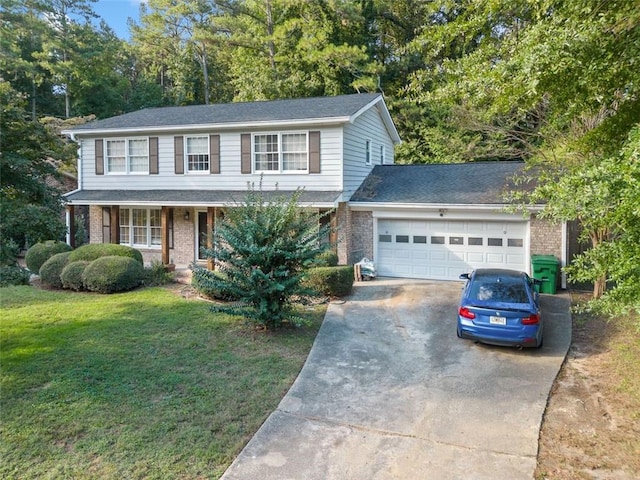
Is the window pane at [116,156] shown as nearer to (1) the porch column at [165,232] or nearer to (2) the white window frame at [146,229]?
(2) the white window frame at [146,229]

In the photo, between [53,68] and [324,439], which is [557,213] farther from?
[53,68]

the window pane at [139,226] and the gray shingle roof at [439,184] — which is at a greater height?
the gray shingle roof at [439,184]

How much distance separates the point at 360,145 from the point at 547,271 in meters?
8.09

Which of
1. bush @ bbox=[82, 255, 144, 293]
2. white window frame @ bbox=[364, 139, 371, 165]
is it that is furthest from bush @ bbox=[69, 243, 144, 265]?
white window frame @ bbox=[364, 139, 371, 165]

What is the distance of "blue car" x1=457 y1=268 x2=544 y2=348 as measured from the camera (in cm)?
877

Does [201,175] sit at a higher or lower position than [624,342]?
higher

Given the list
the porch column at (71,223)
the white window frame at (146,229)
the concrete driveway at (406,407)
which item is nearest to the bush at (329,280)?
the concrete driveway at (406,407)

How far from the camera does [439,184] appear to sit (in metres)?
16.8

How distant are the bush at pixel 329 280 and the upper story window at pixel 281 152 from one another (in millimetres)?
4831

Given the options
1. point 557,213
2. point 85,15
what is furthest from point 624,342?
point 85,15

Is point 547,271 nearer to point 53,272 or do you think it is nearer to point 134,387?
point 134,387

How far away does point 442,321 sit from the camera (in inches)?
437

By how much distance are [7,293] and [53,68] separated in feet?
81.5

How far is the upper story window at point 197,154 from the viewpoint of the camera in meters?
17.7
